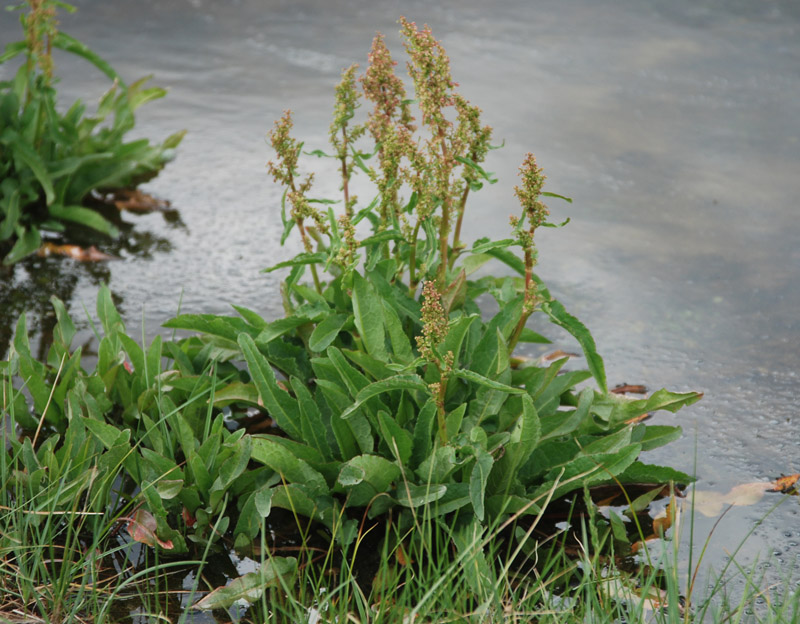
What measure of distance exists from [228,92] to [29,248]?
2201mm

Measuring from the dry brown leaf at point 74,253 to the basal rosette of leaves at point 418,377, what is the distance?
4.46 ft

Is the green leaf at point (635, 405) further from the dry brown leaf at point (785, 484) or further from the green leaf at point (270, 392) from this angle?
the green leaf at point (270, 392)

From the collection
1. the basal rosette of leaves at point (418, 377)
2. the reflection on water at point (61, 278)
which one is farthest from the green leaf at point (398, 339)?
the reflection on water at point (61, 278)

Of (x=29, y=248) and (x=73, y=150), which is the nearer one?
(x=29, y=248)

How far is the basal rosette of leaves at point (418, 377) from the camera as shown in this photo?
231 cm

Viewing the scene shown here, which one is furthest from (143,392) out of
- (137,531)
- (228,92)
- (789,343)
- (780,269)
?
(228,92)

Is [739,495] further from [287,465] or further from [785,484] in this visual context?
[287,465]

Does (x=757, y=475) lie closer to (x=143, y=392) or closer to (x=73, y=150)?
(x=143, y=392)

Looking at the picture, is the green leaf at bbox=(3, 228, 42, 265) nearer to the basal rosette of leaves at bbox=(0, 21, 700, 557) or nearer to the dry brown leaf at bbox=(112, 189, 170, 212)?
the dry brown leaf at bbox=(112, 189, 170, 212)

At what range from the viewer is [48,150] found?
4.11m

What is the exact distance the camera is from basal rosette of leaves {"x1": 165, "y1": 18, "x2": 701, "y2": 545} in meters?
2.31

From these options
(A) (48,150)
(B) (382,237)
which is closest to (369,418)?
(B) (382,237)

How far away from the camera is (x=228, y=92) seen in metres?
5.69

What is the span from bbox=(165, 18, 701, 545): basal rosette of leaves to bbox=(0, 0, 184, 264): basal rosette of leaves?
1560 millimetres
